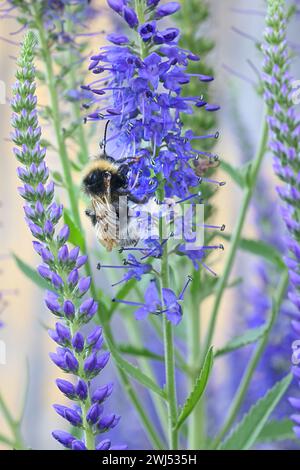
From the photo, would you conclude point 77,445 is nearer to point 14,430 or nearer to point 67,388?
point 67,388

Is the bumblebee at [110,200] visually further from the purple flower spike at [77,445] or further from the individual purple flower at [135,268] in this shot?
the purple flower spike at [77,445]

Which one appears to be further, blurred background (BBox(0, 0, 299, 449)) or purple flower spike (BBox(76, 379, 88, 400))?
blurred background (BBox(0, 0, 299, 449))

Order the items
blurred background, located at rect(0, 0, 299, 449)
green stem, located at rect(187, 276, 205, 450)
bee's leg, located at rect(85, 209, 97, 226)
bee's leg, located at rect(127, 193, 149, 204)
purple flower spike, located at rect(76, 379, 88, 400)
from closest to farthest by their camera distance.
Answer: purple flower spike, located at rect(76, 379, 88, 400) → bee's leg, located at rect(127, 193, 149, 204) → bee's leg, located at rect(85, 209, 97, 226) → green stem, located at rect(187, 276, 205, 450) → blurred background, located at rect(0, 0, 299, 449)

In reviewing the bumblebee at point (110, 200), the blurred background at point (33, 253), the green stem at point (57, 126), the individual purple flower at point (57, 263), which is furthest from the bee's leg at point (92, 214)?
the blurred background at point (33, 253)

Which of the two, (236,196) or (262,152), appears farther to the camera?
(236,196)

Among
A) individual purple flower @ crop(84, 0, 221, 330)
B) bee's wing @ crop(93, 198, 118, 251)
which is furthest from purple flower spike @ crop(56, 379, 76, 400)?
bee's wing @ crop(93, 198, 118, 251)

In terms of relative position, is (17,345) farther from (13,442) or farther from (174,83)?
(174,83)
